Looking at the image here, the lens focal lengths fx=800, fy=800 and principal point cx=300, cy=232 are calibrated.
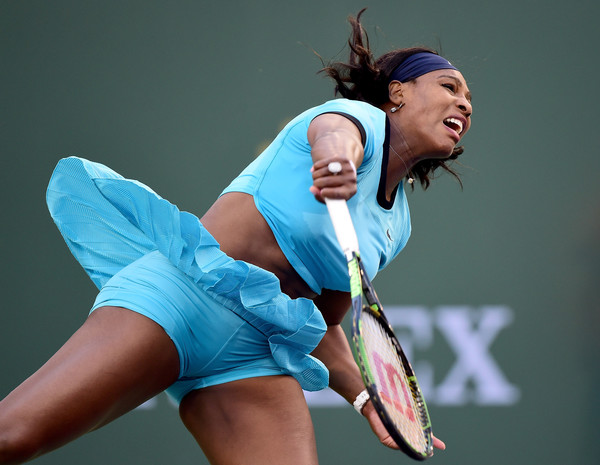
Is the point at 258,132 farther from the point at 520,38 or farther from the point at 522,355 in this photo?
the point at 522,355

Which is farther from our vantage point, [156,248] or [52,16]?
[52,16]

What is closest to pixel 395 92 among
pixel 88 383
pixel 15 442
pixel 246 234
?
pixel 246 234

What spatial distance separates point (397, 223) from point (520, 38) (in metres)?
2.09

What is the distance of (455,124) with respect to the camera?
2072 mm

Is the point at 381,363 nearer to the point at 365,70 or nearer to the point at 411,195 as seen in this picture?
the point at 365,70

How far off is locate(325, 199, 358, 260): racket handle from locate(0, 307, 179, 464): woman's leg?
448 mm

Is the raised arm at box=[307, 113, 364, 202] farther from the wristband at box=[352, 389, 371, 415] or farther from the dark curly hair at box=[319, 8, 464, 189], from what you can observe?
the wristband at box=[352, 389, 371, 415]

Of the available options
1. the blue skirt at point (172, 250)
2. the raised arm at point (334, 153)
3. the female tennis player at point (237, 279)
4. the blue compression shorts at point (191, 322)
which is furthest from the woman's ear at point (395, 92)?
the blue compression shorts at point (191, 322)

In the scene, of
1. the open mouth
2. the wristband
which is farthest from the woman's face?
the wristband

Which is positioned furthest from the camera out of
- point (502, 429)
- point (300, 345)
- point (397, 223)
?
point (502, 429)

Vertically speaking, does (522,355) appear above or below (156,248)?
below

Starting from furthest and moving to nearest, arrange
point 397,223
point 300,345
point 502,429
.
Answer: point 502,429, point 397,223, point 300,345

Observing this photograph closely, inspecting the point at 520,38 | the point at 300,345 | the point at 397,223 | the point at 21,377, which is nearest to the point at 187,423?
the point at 300,345

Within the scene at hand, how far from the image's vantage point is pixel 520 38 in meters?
3.79
